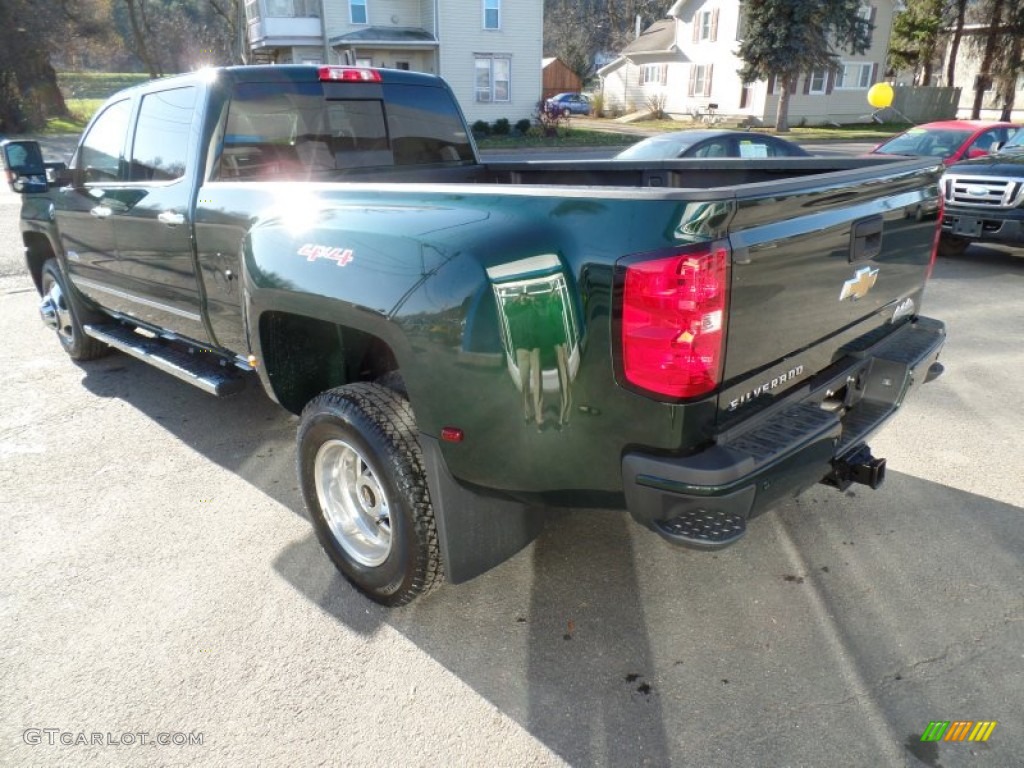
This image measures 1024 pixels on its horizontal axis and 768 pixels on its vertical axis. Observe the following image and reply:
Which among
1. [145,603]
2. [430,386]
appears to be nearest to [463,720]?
[430,386]

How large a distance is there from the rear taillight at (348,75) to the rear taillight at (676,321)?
2856mm

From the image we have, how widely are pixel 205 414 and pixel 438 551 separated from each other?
298cm

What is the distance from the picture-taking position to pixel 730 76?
37.3 m

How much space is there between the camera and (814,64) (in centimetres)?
3108

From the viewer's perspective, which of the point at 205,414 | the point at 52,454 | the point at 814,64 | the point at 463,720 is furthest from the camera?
the point at 814,64

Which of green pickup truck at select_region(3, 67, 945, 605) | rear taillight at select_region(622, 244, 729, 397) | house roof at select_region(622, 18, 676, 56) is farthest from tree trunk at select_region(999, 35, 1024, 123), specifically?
rear taillight at select_region(622, 244, 729, 397)

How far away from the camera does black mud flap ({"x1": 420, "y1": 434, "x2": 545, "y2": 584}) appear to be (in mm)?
2561

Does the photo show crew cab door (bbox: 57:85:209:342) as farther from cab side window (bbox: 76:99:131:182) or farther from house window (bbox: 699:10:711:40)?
house window (bbox: 699:10:711:40)

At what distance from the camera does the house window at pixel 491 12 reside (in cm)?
3158

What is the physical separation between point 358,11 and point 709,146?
26.7 meters

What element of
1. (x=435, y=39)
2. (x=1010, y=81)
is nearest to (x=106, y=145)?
(x=435, y=39)

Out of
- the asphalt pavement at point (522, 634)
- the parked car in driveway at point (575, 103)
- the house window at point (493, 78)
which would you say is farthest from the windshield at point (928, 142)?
the parked car in driveway at point (575, 103)

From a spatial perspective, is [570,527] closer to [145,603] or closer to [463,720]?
[463,720]

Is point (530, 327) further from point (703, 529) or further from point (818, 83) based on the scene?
point (818, 83)
